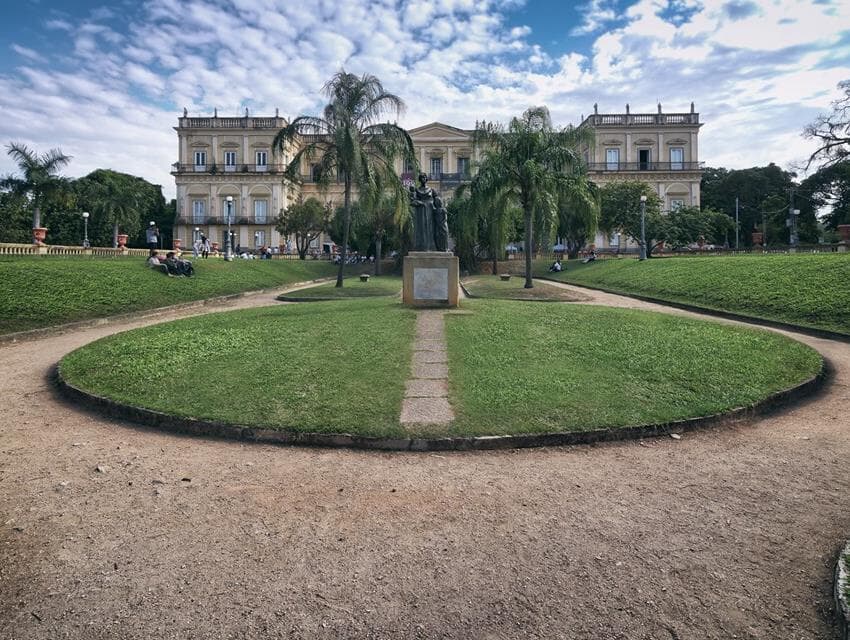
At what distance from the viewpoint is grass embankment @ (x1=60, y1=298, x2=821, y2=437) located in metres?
5.51

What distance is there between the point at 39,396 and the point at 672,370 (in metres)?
7.95

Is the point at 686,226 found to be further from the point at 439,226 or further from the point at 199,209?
the point at 199,209

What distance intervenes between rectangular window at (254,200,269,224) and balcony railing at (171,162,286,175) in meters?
3.24

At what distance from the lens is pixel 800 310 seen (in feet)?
40.0

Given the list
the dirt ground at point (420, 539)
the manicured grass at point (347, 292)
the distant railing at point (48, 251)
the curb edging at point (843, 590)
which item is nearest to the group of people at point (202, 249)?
the distant railing at point (48, 251)

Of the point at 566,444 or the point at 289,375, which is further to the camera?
the point at 289,375

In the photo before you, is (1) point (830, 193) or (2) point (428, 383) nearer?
(2) point (428, 383)

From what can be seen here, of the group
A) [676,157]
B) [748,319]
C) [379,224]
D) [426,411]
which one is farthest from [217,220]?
[426,411]

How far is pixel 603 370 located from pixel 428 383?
229 cm

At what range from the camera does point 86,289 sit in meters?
13.9

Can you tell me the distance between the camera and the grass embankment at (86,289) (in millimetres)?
11641

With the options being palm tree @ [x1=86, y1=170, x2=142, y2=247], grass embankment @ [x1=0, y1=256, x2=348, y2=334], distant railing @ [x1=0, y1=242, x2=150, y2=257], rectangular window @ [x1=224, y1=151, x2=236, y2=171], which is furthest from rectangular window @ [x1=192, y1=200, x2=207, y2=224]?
grass embankment @ [x1=0, y1=256, x2=348, y2=334]

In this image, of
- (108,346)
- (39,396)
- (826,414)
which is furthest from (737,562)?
(108,346)

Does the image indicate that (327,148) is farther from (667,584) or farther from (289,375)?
(667,584)
